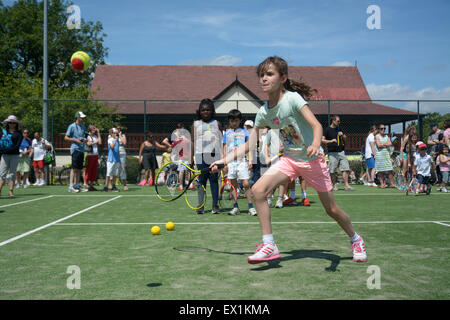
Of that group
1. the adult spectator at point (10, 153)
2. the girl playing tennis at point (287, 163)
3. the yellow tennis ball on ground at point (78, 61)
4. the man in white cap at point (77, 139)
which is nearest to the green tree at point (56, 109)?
the yellow tennis ball on ground at point (78, 61)

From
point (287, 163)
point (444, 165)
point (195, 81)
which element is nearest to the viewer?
point (287, 163)

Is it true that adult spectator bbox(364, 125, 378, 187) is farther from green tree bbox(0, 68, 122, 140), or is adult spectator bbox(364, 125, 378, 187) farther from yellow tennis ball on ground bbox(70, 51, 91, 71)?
green tree bbox(0, 68, 122, 140)

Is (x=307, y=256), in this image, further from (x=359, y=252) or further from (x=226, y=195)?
(x=226, y=195)

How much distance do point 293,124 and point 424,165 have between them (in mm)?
8528

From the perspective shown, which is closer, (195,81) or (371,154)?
(371,154)

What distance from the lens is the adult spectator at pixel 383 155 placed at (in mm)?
13188

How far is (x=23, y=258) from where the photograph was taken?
14.0 feet

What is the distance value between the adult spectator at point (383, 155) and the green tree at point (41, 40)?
4011 centimetres

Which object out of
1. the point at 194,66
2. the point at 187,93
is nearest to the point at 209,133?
the point at 187,93

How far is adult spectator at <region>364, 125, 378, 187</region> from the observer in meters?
13.7

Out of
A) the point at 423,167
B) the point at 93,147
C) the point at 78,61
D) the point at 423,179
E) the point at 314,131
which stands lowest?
the point at 423,179

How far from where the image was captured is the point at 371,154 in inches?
555

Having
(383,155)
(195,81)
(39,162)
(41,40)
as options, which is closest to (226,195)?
(383,155)
